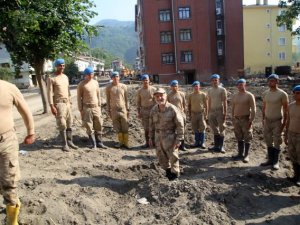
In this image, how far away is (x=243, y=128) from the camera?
347 inches

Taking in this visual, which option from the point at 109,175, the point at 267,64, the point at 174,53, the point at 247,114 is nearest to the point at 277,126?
the point at 247,114

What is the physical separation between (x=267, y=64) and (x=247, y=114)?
56.2 m

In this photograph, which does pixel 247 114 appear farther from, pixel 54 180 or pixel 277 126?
pixel 54 180

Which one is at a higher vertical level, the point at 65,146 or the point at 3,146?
the point at 3,146

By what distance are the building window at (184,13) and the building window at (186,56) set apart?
13.9ft

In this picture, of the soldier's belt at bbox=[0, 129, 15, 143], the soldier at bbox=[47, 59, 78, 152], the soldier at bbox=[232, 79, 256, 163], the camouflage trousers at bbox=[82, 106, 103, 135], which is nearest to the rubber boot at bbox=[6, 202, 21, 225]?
the soldier's belt at bbox=[0, 129, 15, 143]

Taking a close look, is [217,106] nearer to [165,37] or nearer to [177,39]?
[177,39]

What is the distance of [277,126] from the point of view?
25.8 ft

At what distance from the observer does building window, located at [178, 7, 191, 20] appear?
44.8 meters

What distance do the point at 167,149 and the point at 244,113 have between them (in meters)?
2.83

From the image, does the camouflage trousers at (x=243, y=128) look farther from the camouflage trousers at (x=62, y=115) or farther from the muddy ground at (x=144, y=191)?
the camouflage trousers at (x=62, y=115)

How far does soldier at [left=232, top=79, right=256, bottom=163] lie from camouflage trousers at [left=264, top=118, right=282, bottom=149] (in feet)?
1.99

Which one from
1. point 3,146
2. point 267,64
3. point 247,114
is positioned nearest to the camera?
point 3,146

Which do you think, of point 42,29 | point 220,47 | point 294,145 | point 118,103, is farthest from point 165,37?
point 294,145
